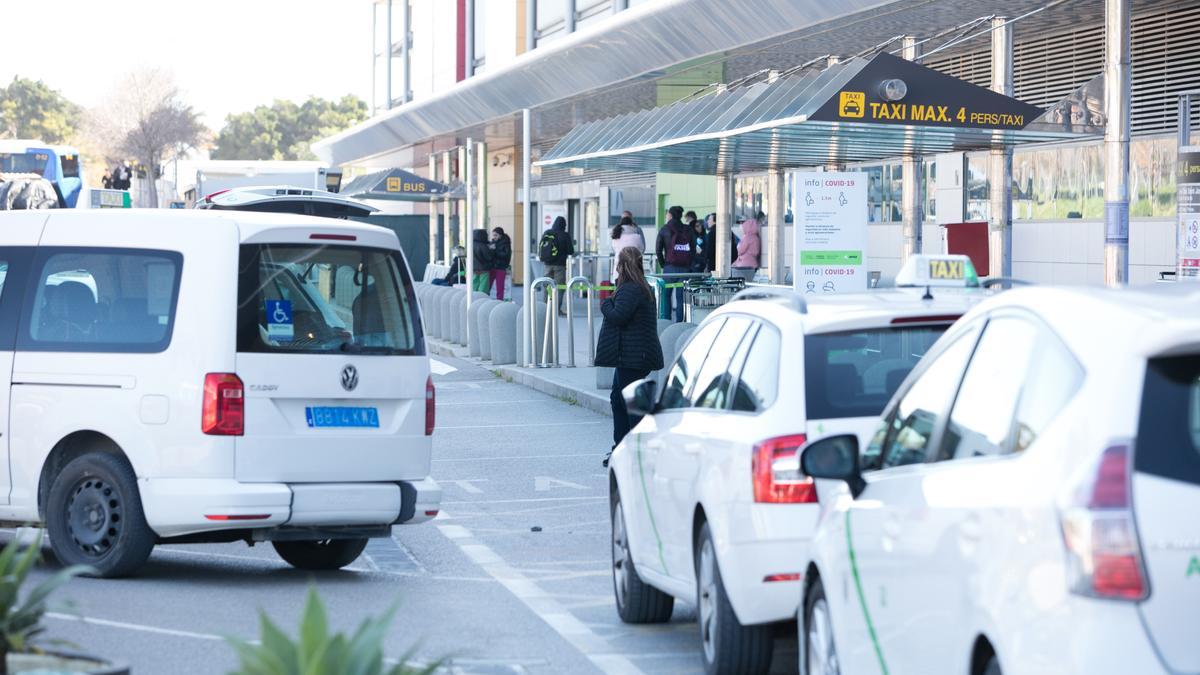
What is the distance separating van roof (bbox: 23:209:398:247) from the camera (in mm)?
9664

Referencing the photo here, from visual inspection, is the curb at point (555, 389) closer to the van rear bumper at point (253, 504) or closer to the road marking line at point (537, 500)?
the road marking line at point (537, 500)

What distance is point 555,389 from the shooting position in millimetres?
22250

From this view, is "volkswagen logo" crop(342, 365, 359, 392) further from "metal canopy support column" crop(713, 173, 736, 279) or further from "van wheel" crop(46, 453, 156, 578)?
"metal canopy support column" crop(713, 173, 736, 279)

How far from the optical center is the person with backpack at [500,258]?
37.0 m

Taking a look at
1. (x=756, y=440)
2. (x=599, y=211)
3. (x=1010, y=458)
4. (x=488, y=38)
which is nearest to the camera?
(x=1010, y=458)

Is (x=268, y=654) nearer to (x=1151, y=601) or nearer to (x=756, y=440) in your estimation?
(x=1151, y=601)

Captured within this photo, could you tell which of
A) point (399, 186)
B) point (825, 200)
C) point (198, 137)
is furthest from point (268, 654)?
point (198, 137)

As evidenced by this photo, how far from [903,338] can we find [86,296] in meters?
4.59

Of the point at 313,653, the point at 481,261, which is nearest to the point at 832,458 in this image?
the point at 313,653

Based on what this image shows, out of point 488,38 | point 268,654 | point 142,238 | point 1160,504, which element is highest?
point 488,38

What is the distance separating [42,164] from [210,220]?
144ft

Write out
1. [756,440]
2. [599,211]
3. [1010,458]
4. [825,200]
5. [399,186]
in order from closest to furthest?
[1010,458], [756,440], [825,200], [399,186], [599,211]

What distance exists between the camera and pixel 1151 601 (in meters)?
3.83

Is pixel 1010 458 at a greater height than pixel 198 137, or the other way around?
pixel 198 137
